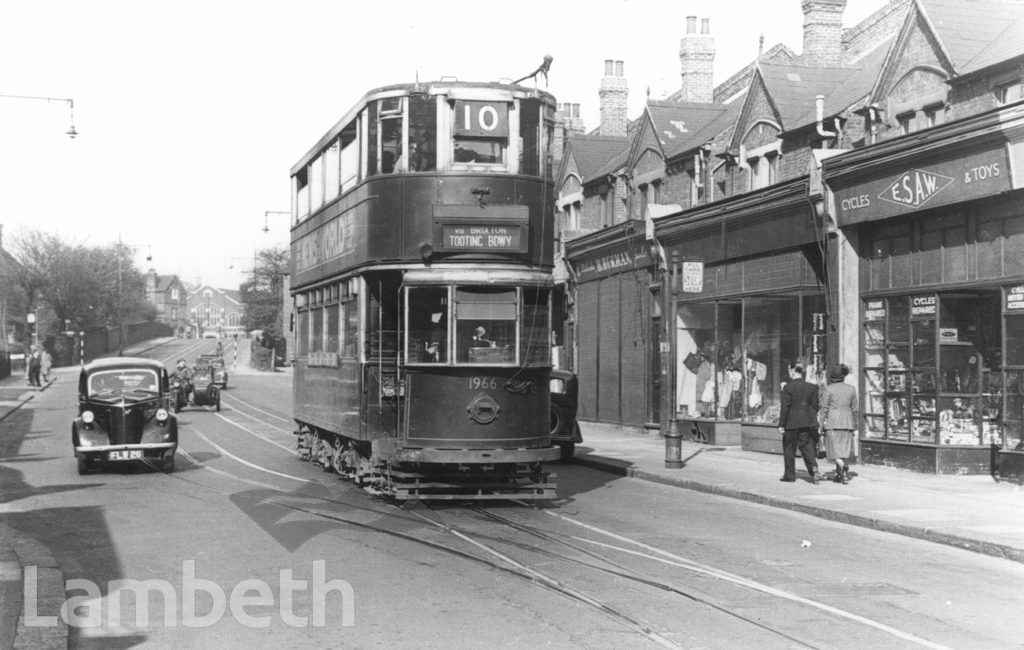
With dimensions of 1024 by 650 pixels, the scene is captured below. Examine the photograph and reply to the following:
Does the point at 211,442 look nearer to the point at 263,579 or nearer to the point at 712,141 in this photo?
the point at 712,141

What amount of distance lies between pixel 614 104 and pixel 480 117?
2789cm

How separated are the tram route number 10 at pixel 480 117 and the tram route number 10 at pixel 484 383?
3.03m

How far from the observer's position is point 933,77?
19.3m

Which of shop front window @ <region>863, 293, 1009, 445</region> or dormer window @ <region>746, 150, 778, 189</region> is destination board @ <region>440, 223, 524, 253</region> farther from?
dormer window @ <region>746, 150, 778, 189</region>

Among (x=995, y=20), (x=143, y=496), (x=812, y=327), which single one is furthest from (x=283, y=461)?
(x=995, y=20)

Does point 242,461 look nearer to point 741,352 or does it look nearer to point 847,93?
point 741,352

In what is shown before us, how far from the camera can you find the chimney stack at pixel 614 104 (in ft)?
131

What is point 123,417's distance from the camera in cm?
1875

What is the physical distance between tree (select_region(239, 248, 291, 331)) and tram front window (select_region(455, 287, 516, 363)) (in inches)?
3625

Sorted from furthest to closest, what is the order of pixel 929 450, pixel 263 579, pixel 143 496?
pixel 929 450, pixel 143 496, pixel 263 579

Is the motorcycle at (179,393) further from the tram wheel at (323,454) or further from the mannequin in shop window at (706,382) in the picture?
the tram wheel at (323,454)

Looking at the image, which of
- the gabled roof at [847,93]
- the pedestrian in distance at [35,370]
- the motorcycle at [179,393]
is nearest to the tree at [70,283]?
the pedestrian in distance at [35,370]

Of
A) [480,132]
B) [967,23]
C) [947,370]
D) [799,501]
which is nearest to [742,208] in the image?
[967,23]

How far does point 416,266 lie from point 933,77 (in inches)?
436
